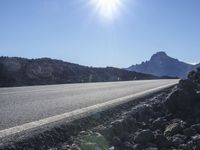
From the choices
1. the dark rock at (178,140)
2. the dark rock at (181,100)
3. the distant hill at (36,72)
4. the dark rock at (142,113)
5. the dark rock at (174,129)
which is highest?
the distant hill at (36,72)

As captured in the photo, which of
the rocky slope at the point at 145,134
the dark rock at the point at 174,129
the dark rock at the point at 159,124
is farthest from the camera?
the dark rock at the point at 159,124

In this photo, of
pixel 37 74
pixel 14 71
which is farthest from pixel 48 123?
pixel 37 74

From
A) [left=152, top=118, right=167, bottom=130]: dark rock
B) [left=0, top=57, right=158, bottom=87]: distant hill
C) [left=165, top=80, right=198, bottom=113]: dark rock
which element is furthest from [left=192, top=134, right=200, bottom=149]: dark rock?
[left=0, top=57, right=158, bottom=87]: distant hill

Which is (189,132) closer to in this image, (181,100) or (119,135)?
(119,135)

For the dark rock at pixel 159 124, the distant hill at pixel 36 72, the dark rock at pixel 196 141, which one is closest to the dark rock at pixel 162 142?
the dark rock at pixel 196 141

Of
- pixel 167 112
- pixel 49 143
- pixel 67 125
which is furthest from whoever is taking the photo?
pixel 167 112

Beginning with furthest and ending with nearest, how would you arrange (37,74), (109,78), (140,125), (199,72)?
1. (109,78)
2. (37,74)
3. (199,72)
4. (140,125)

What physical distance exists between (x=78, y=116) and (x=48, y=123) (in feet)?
3.70

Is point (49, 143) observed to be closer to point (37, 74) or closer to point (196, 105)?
point (196, 105)

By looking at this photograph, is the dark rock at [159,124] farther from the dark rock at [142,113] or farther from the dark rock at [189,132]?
the dark rock at [189,132]

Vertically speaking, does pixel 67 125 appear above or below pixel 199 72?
below

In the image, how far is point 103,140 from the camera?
601 centimetres

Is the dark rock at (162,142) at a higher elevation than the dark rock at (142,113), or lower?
lower

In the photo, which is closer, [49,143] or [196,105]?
[49,143]
